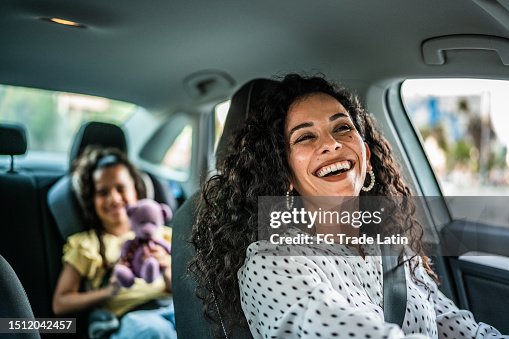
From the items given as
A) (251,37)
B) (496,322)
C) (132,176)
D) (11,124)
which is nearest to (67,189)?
(132,176)

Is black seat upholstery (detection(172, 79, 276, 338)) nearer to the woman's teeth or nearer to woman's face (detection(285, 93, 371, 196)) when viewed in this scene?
woman's face (detection(285, 93, 371, 196))

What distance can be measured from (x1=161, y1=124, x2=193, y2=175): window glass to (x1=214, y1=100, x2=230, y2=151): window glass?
1.18ft

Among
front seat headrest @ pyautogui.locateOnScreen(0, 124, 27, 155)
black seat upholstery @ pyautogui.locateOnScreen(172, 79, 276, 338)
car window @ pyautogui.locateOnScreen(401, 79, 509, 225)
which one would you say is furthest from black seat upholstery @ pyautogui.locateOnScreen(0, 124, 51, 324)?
car window @ pyautogui.locateOnScreen(401, 79, 509, 225)

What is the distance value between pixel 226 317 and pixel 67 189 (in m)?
1.20

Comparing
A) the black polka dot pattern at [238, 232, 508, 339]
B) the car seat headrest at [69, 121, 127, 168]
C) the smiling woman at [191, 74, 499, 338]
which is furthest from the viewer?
the car seat headrest at [69, 121, 127, 168]

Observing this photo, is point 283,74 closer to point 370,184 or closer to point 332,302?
point 370,184

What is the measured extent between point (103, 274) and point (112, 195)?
0.33 metres

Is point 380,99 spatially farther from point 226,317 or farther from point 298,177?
point 226,317

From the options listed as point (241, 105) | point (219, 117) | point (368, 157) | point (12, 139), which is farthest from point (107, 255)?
point (368, 157)

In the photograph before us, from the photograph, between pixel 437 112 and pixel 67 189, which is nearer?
pixel 437 112

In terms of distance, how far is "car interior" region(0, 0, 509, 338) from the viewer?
4.42ft

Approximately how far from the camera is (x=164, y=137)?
2.74 metres

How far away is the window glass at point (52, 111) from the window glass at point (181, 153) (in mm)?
263

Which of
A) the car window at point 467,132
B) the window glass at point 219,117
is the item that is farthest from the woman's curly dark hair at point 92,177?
the car window at point 467,132
